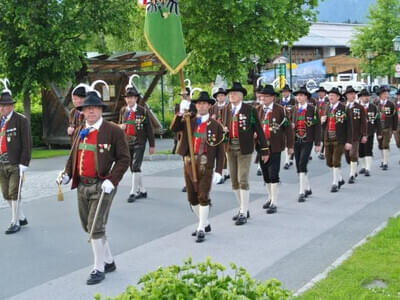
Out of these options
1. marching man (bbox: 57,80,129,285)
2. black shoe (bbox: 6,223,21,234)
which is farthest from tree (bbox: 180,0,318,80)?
marching man (bbox: 57,80,129,285)

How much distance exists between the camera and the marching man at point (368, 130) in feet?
44.8

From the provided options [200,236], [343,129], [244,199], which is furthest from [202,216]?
[343,129]

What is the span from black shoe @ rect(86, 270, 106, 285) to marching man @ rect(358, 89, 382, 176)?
28.2 ft

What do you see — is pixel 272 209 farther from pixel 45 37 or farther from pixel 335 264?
pixel 45 37

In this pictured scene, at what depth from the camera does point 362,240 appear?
7.55 meters

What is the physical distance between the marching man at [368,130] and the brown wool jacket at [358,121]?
1.08 metres

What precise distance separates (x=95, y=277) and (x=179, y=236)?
211 cm

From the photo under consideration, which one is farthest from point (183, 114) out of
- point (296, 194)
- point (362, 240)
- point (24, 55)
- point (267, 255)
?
point (24, 55)

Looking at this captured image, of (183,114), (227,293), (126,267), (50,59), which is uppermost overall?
(50,59)

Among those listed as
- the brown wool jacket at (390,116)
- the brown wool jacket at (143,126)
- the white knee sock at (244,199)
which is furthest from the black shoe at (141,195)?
the brown wool jacket at (390,116)

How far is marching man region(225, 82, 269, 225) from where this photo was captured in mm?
8945

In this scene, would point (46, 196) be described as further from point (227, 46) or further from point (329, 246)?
point (227, 46)

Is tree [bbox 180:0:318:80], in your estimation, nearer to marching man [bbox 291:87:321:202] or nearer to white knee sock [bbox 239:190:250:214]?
marching man [bbox 291:87:321:202]

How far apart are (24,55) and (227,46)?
261 inches
